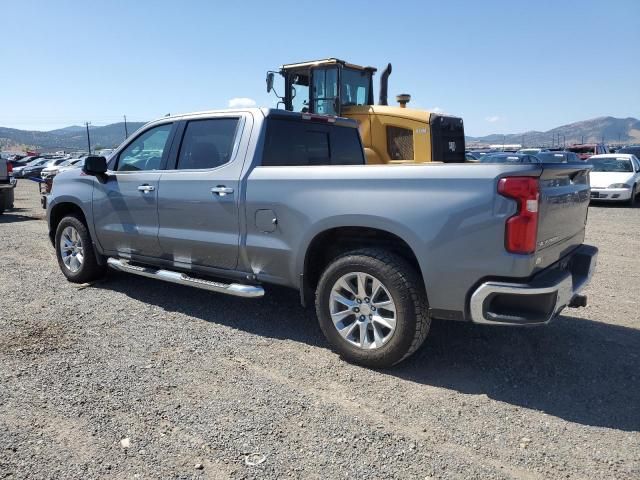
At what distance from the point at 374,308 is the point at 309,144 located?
199 cm

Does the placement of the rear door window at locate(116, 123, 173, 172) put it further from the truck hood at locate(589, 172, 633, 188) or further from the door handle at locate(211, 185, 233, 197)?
the truck hood at locate(589, 172, 633, 188)

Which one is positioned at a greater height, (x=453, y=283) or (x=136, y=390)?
(x=453, y=283)

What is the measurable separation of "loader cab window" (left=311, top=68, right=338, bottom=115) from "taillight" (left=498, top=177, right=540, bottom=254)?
6.56m

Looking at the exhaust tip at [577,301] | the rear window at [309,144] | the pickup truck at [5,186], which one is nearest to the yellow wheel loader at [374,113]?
the rear window at [309,144]

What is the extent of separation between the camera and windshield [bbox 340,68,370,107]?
9539mm

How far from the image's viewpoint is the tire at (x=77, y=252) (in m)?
6.15

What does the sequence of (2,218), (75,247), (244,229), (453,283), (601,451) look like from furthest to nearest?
(2,218)
(75,247)
(244,229)
(453,283)
(601,451)

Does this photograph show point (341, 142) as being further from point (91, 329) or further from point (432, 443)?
point (432, 443)

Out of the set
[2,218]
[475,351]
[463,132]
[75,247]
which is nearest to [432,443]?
[475,351]

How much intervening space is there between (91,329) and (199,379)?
1599 millimetres

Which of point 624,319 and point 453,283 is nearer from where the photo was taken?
point 453,283

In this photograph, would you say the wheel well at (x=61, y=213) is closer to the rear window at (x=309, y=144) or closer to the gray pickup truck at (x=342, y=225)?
the gray pickup truck at (x=342, y=225)

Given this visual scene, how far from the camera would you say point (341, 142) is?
5617 millimetres

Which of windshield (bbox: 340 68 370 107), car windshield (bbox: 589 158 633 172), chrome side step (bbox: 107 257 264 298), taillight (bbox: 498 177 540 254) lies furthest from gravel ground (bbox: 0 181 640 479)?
car windshield (bbox: 589 158 633 172)
